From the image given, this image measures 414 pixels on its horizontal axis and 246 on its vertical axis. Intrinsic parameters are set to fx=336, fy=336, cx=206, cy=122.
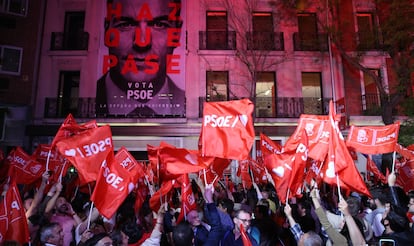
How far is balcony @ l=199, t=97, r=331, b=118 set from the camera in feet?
53.3

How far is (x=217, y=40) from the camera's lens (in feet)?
55.8

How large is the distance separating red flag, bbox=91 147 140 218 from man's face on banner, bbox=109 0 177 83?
1152cm

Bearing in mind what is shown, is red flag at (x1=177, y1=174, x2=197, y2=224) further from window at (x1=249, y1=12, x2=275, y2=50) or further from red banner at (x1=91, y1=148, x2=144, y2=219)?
window at (x1=249, y1=12, x2=275, y2=50)

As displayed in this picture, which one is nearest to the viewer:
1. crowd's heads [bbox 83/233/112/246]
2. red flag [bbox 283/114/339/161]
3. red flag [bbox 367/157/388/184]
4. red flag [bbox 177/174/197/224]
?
crowd's heads [bbox 83/233/112/246]

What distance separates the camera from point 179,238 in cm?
346

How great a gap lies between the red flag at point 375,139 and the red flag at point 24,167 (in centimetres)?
708

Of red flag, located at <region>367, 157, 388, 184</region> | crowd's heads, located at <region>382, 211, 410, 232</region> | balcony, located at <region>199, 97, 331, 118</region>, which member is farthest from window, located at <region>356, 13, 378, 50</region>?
crowd's heads, located at <region>382, 211, 410, 232</region>

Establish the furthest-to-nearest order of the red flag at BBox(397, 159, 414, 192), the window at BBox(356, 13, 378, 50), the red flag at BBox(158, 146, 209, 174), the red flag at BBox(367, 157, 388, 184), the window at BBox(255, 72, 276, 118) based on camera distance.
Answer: the window at BBox(255, 72, 276, 118)
the window at BBox(356, 13, 378, 50)
the red flag at BBox(367, 157, 388, 184)
the red flag at BBox(397, 159, 414, 192)
the red flag at BBox(158, 146, 209, 174)

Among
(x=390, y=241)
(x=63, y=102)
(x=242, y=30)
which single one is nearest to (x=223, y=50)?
(x=242, y=30)

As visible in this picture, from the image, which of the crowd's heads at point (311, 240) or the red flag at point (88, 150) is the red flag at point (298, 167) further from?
the red flag at point (88, 150)

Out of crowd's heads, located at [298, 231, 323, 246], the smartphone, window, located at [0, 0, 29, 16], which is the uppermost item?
window, located at [0, 0, 29, 16]

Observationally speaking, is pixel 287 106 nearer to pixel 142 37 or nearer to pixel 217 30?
pixel 217 30

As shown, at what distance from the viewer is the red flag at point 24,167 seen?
756 cm

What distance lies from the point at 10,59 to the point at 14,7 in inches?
105
